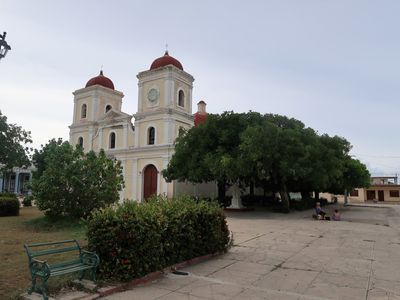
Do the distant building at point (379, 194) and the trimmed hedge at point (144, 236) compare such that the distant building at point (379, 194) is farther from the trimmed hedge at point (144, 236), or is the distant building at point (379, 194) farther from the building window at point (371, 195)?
the trimmed hedge at point (144, 236)

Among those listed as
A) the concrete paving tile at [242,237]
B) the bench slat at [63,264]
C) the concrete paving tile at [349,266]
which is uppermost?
the bench slat at [63,264]

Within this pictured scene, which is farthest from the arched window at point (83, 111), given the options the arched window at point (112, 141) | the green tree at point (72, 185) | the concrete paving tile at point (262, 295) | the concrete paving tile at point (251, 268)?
the concrete paving tile at point (262, 295)

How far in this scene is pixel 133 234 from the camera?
5855mm

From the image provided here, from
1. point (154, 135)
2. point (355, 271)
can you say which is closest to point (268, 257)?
point (355, 271)

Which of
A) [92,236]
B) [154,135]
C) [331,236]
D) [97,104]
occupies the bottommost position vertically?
[331,236]

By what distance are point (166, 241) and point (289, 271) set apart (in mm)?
2727

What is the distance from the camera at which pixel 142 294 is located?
5.39 meters

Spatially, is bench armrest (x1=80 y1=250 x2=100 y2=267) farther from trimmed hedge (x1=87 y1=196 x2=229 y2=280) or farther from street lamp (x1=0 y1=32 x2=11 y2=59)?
street lamp (x1=0 y1=32 x2=11 y2=59)

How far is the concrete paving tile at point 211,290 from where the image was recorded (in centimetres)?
539

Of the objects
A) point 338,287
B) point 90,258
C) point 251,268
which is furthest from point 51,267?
point 338,287

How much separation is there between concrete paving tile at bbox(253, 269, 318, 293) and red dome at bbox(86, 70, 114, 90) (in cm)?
3431

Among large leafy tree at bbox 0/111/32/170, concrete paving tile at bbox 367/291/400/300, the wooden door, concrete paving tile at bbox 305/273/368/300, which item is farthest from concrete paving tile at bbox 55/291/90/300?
the wooden door

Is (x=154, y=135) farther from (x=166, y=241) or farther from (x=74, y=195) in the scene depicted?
(x=166, y=241)

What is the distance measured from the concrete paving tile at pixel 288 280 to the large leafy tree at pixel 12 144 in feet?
73.9
